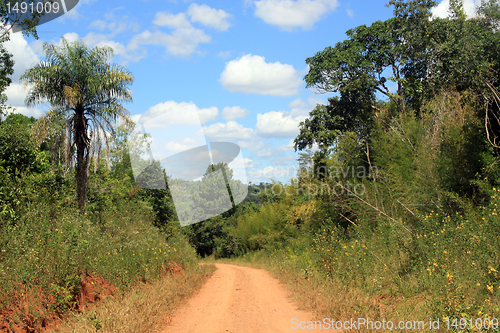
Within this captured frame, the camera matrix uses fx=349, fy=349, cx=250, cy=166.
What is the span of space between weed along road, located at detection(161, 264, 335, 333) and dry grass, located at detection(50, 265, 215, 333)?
0.96ft

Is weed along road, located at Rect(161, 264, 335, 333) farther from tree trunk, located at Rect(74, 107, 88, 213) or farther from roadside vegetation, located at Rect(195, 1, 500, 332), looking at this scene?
tree trunk, located at Rect(74, 107, 88, 213)

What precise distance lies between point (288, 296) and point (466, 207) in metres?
5.20

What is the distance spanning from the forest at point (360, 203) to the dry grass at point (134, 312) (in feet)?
1.75

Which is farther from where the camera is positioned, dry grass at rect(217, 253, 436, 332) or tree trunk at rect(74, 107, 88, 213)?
tree trunk at rect(74, 107, 88, 213)

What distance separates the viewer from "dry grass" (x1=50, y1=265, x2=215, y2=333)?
564 centimetres

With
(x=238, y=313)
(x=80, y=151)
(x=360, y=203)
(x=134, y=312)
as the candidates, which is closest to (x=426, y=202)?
(x=360, y=203)

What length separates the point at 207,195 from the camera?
1641 inches

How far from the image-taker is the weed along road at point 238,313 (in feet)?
20.8

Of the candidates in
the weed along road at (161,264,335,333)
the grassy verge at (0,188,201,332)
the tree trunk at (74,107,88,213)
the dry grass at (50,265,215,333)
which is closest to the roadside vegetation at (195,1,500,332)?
the weed along road at (161,264,335,333)

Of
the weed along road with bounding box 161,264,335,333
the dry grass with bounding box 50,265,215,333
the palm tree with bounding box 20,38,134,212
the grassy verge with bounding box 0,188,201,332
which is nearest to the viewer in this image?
the dry grass with bounding box 50,265,215,333

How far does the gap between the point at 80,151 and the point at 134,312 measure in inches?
365

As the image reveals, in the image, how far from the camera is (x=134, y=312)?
6.36 meters

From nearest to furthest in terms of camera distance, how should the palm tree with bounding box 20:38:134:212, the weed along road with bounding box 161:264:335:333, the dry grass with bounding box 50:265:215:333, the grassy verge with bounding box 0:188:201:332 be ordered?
the dry grass with bounding box 50:265:215:333 < the grassy verge with bounding box 0:188:201:332 < the weed along road with bounding box 161:264:335:333 < the palm tree with bounding box 20:38:134:212

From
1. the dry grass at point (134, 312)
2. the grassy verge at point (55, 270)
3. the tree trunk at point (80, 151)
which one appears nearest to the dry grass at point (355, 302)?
the dry grass at point (134, 312)
